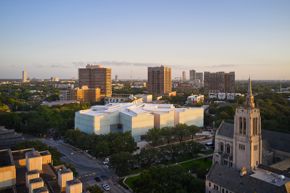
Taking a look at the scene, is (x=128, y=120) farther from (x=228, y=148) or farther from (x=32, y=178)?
(x=32, y=178)

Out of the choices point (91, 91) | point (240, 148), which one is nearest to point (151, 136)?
point (240, 148)

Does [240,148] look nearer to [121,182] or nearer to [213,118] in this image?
[121,182]

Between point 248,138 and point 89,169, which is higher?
point 248,138

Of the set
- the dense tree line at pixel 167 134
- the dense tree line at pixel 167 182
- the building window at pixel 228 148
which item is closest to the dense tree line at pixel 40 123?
the dense tree line at pixel 167 134

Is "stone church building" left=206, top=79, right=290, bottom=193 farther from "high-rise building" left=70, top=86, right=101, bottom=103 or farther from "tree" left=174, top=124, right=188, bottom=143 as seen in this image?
"high-rise building" left=70, top=86, right=101, bottom=103

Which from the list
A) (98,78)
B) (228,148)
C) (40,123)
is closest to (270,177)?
(228,148)

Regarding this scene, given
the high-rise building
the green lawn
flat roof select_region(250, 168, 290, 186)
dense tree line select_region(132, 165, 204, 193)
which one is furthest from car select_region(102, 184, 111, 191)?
the high-rise building
